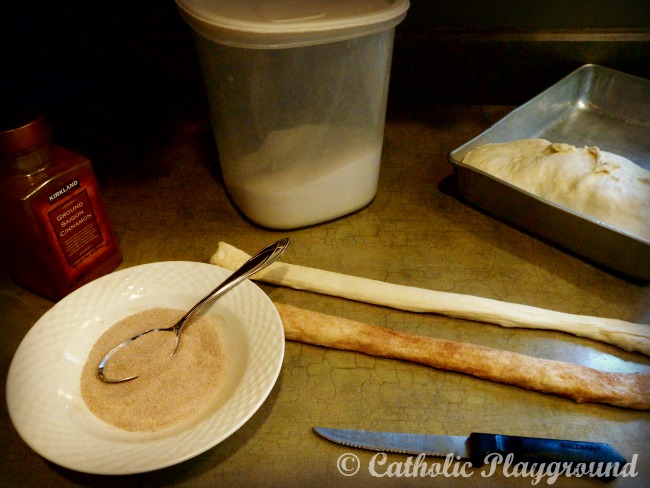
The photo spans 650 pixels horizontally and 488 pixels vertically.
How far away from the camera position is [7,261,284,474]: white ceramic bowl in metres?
0.50

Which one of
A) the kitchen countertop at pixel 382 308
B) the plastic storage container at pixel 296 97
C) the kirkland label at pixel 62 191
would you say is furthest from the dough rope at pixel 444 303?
the kirkland label at pixel 62 191

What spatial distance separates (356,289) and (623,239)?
392 mm

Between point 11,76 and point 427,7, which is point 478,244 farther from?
point 11,76

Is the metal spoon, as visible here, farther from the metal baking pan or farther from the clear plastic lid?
the metal baking pan

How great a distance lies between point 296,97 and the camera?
2.35 feet

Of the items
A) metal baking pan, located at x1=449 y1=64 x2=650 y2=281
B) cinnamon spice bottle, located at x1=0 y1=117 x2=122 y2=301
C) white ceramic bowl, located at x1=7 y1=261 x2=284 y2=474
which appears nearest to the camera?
white ceramic bowl, located at x1=7 y1=261 x2=284 y2=474

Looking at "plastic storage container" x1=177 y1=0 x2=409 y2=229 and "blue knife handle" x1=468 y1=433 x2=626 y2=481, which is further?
"plastic storage container" x1=177 y1=0 x2=409 y2=229

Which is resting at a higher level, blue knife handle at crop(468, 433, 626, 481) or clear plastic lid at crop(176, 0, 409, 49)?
clear plastic lid at crop(176, 0, 409, 49)

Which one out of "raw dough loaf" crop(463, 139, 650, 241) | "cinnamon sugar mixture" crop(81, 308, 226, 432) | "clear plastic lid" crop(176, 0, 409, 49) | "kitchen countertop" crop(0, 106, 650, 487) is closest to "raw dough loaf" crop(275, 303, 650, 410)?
"kitchen countertop" crop(0, 106, 650, 487)

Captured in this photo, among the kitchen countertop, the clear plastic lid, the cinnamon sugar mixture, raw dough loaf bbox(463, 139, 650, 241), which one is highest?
the clear plastic lid

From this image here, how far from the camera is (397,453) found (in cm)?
57

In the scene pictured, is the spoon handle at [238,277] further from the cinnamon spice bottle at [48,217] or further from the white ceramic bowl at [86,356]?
the cinnamon spice bottle at [48,217]

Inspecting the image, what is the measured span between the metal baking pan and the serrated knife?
32 centimetres

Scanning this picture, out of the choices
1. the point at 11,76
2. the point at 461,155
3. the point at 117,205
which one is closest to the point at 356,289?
the point at 461,155
